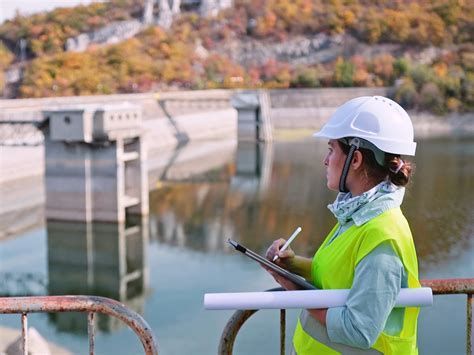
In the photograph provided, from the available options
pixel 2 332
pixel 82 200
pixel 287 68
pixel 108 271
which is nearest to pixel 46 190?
pixel 82 200

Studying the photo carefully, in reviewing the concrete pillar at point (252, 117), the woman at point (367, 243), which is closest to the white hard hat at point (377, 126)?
the woman at point (367, 243)

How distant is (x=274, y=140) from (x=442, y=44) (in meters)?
22.9

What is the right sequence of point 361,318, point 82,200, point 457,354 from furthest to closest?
point 82,200
point 457,354
point 361,318

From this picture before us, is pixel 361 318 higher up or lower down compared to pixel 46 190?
higher up

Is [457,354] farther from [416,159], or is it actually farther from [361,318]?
[416,159]

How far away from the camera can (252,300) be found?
201 cm

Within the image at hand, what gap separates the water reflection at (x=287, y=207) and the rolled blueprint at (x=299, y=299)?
43.3ft

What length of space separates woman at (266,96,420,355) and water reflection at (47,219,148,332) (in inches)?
403

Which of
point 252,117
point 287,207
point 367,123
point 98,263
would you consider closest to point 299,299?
point 367,123

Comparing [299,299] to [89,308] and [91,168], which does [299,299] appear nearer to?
[89,308]

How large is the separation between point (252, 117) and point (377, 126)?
39.9 meters

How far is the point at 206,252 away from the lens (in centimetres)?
1634

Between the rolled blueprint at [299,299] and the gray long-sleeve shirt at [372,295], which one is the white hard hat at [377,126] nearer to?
the gray long-sleeve shirt at [372,295]

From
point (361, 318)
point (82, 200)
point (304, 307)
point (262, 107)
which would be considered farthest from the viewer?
point (262, 107)
